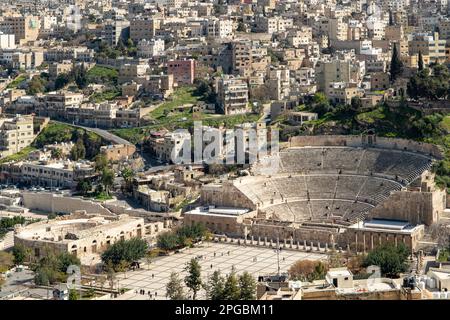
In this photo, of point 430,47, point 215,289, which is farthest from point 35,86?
point 215,289

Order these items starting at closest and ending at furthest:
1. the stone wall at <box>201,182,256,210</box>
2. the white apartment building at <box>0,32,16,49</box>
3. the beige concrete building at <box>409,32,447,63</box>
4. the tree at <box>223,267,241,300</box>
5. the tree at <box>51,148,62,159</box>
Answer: the tree at <box>223,267,241,300</box>, the stone wall at <box>201,182,256,210</box>, the tree at <box>51,148,62,159</box>, the beige concrete building at <box>409,32,447,63</box>, the white apartment building at <box>0,32,16,49</box>

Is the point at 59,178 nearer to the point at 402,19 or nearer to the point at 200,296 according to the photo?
the point at 200,296

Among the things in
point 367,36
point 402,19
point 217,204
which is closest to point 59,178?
point 217,204

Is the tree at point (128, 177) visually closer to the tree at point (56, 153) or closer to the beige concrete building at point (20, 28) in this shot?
the tree at point (56, 153)

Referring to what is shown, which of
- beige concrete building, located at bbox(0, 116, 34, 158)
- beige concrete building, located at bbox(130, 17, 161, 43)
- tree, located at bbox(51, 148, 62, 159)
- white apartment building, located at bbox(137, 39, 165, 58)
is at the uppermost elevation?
beige concrete building, located at bbox(130, 17, 161, 43)

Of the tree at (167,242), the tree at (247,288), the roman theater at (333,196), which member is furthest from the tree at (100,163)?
the tree at (247,288)

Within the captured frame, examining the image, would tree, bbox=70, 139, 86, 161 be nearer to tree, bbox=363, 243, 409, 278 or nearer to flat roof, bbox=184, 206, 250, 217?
flat roof, bbox=184, 206, 250, 217

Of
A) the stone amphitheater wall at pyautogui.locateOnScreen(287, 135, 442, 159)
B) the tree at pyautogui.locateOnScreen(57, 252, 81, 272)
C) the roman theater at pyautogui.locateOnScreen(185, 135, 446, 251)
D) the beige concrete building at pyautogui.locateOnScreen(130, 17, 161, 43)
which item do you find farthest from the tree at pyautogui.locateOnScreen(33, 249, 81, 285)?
the beige concrete building at pyautogui.locateOnScreen(130, 17, 161, 43)

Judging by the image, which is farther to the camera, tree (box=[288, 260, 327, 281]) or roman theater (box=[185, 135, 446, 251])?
roman theater (box=[185, 135, 446, 251])
